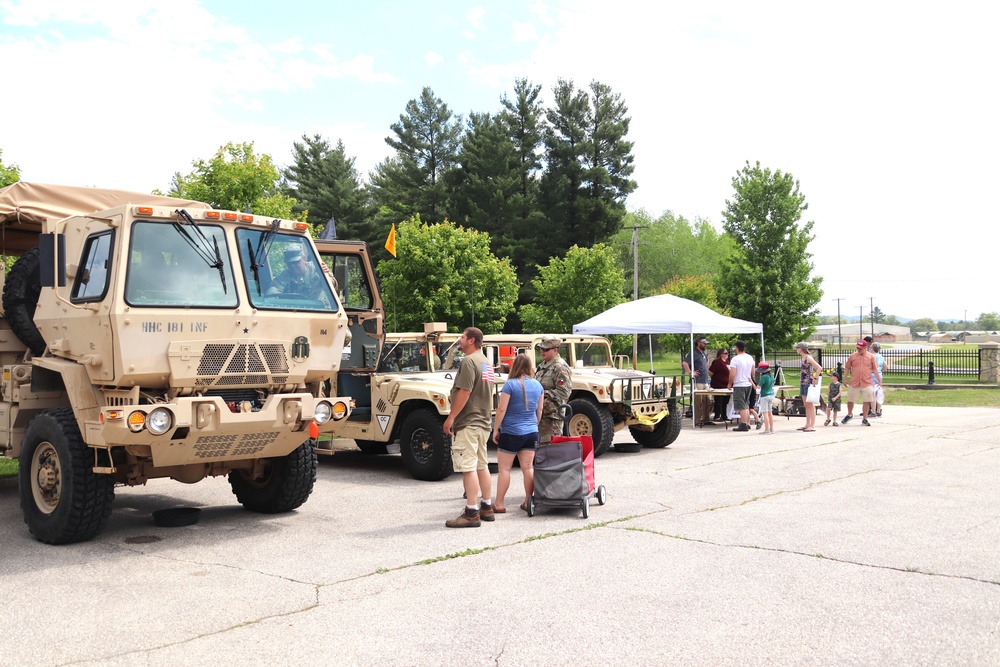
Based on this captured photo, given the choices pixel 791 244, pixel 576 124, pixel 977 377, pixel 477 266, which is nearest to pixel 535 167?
pixel 576 124

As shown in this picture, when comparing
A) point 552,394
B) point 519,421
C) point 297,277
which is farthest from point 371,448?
point 297,277

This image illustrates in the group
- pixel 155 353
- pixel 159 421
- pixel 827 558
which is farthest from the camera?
pixel 155 353

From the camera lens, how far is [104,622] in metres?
5.54

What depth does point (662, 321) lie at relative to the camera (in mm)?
18703

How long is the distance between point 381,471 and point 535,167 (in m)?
45.9

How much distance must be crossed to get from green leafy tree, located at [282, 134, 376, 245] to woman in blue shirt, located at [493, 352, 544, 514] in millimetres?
43739

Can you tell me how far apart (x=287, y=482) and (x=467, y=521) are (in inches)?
70.5

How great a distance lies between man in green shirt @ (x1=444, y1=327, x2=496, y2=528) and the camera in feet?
27.4

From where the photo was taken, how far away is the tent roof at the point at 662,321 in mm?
18469

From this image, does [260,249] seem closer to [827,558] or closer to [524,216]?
[827,558]

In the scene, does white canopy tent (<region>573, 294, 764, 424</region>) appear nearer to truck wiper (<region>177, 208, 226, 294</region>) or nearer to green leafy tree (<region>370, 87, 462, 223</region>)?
truck wiper (<region>177, 208, 226, 294</region>)

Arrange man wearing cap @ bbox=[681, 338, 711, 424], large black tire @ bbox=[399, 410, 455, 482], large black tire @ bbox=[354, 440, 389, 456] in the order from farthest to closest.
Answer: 1. man wearing cap @ bbox=[681, 338, 711, 424]
2. large black tire @ bbox=[354, 440, 389, 456]
3. large black tire @ bbox=[399, 410, 455, 482]

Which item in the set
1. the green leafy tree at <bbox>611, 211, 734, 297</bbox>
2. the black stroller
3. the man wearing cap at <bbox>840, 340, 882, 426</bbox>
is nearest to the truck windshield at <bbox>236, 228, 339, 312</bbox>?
the black stroller

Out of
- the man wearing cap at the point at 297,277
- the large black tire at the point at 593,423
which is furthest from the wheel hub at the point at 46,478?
the large black tire at the point at 593,423
